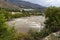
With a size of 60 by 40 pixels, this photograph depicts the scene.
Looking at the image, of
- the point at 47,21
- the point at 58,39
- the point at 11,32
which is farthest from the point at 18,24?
the point at 11,32

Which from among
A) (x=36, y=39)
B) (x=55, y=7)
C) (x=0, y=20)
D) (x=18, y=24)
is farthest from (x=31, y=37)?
(x=0, y=20)

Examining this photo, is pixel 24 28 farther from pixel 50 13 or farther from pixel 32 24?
pixel 50 13

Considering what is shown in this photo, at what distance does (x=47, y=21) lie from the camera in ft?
64.4

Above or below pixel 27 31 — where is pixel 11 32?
above

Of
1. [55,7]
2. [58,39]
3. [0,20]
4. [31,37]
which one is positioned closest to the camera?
A: [0,20]

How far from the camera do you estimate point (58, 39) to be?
51.2 feet

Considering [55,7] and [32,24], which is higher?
[55,7]

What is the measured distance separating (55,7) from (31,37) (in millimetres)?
4542

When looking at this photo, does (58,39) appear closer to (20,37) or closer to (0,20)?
(20,37)

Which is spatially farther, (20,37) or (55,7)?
(55,7)

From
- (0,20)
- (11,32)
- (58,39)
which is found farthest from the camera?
(58,39)

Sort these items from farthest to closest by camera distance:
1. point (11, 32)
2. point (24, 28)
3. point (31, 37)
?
point (24, 28) < point (31, 37) < point (11, 32)

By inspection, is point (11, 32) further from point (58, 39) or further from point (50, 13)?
point (50, 13)

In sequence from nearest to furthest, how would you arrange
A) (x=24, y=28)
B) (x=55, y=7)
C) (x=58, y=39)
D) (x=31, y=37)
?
(x=58, y=39) < (x=31, y=37) < (x=24, y=28) < (x=55, y=7)
